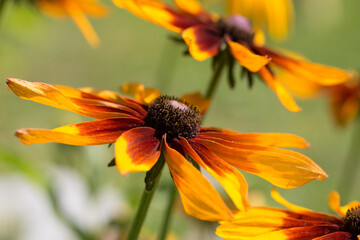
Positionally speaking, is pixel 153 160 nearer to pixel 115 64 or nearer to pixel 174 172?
pixel 174 172

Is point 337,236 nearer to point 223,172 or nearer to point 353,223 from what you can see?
point 353,223

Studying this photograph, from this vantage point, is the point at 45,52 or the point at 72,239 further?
the point at 45,52

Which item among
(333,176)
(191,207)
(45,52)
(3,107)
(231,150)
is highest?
(45,52)

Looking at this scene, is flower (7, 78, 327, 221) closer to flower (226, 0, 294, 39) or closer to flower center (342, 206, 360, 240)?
flower center (342, 206, 360, 240)

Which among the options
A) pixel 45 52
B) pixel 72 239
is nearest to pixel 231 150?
pixel 72 239

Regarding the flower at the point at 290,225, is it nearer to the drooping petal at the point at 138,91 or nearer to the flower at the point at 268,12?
the drooping petal at the point at 138,91
